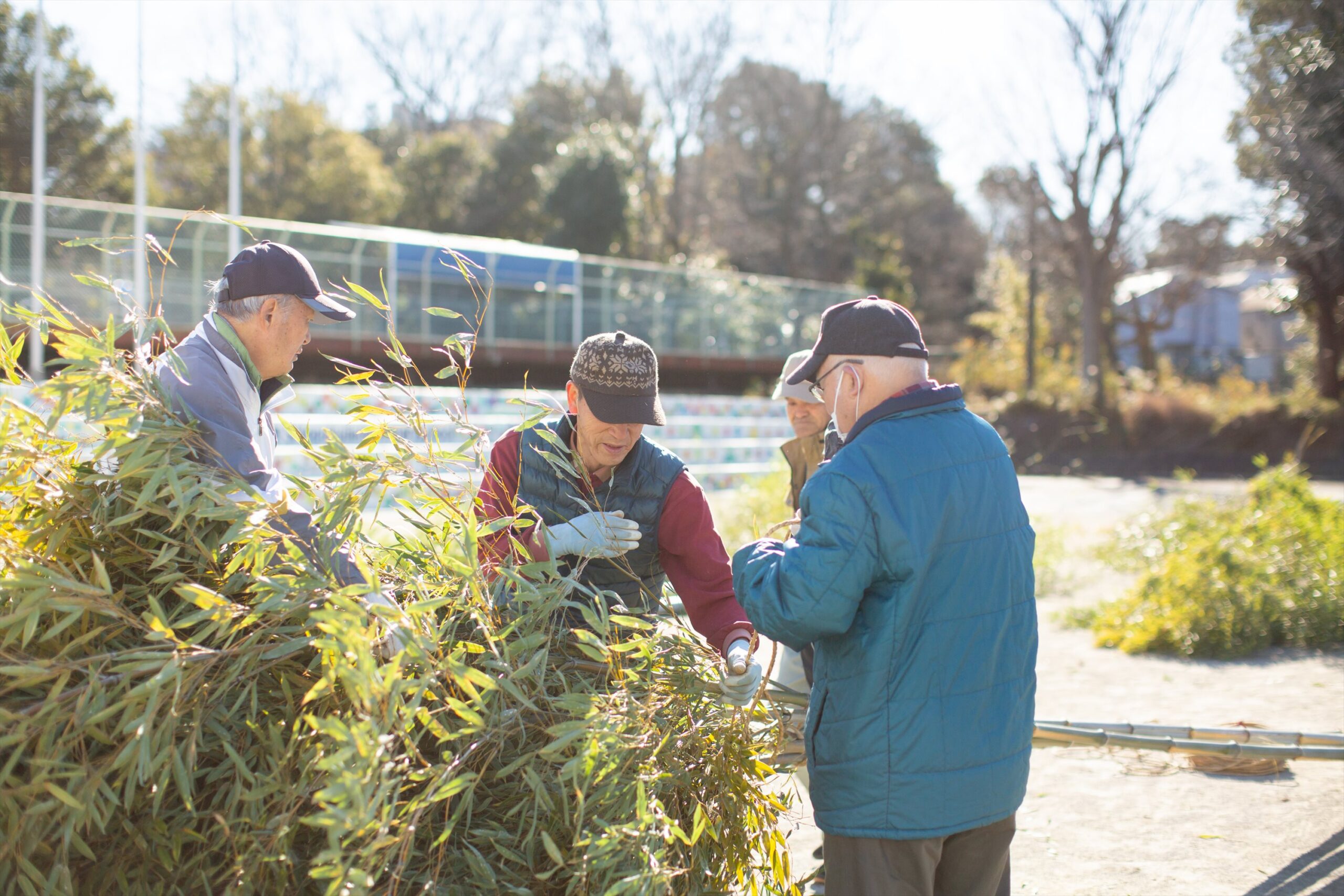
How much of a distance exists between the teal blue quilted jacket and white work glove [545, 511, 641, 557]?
19.7 inches

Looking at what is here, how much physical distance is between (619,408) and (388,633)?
947 mm

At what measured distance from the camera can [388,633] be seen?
186 centimetres

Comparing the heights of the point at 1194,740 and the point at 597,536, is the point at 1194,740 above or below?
below

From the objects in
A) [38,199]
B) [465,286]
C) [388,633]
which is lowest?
[388,633]

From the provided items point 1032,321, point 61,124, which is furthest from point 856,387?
point 61,124

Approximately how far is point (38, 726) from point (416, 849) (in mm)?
709

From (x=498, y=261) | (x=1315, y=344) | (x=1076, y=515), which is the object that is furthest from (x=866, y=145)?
(x=1076, y=515)

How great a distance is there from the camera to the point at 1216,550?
7.14m

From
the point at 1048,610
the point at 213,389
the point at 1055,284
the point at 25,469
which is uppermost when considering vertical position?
the point at 1055,284

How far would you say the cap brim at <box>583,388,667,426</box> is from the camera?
2592 mm

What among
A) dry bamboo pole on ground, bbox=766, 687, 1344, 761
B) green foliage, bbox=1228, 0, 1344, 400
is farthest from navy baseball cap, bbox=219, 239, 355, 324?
green foliage, bbox=1228, 0, 1344, 400

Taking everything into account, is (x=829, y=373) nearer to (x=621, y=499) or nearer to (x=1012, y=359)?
(x=621, y=499)

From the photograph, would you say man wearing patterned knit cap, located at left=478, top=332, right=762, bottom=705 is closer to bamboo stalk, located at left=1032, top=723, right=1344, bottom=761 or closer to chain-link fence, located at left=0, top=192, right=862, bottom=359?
bamboo stalk, located at left=1032, top=723, right=1344, bottom=761

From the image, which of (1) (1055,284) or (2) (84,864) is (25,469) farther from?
(1) (1055,284)
